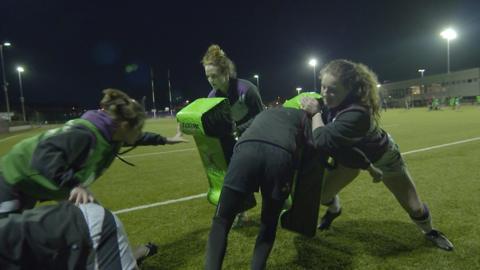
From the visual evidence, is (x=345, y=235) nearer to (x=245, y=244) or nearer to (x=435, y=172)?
(x=245, y=244)

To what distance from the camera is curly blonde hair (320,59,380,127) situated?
316 centimetres

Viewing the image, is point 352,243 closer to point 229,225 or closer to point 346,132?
point 346,132

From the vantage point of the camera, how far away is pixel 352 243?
12.5 feet

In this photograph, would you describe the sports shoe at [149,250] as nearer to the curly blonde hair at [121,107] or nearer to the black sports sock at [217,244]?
the black sports sock at [217,244]

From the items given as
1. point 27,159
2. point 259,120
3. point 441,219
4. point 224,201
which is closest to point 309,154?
point 259,120

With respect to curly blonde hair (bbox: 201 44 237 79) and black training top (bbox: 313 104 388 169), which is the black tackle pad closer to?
black training top (bbox: 313 104 388 169)

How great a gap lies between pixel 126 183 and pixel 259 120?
538cm

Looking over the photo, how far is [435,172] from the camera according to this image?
6.91m

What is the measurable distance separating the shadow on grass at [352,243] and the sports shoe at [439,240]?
0.34ft

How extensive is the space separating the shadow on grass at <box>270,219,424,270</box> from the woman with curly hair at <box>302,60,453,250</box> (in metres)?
0.33

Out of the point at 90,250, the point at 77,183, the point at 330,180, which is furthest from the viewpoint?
the point at 330,180

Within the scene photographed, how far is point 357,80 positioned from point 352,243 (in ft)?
5.72

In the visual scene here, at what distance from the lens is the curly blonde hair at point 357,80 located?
3158 millimetres

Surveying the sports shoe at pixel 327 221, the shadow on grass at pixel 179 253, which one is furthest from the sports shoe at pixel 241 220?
the sports shoe at pixel 327 221
